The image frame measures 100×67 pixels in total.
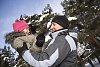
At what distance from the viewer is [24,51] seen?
9.98ft

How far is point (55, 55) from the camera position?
297 centimetres

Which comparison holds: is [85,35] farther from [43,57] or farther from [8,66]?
[43,57]

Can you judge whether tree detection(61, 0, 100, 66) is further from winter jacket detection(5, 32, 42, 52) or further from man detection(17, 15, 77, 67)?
man detection(17, 15, 77, 67)

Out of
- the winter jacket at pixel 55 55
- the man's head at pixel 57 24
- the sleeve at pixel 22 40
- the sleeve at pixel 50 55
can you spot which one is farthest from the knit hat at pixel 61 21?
the sleeve at pixel 22 40

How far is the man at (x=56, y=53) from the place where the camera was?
298cm

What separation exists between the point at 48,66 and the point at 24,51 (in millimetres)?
352

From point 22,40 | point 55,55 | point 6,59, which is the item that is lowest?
point 6,59

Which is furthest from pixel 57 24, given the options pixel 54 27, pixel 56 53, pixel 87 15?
pixel 87 15

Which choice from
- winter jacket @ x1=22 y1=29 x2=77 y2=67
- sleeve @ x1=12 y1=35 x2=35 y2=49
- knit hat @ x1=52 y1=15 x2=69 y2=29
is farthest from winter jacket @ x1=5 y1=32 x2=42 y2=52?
knit hat @ x1=52 y1=15 x2=69 y2=29

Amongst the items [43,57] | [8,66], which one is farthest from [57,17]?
[8,66]

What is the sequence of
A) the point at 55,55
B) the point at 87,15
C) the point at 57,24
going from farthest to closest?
1. the point at 87,15
2. the point at 57,24
3. the point at 55,55

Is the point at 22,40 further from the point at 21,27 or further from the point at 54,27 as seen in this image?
the point at 54,27

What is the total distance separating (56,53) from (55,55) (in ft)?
0.09

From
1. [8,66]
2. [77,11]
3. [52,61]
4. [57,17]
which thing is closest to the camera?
[52,61]
